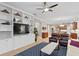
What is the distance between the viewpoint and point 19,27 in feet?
19.7

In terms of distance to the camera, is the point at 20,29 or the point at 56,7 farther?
the point at 20,29

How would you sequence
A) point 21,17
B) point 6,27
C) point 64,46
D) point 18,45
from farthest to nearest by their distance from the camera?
point 21,17, point 64,46, point 18,45, point 6,27

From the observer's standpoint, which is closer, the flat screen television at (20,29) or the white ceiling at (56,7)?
the white ceiling at (56,7)

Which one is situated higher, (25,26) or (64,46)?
(25,26)

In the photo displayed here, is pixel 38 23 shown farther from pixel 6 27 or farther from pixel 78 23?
pixel 6 27

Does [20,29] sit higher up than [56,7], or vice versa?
[56,7]

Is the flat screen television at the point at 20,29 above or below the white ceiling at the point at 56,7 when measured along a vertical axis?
below

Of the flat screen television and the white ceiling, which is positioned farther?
the flat screen television

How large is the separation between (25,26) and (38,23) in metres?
4.89

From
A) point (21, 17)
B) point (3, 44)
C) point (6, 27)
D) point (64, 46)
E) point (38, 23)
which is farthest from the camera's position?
point (38, 23)

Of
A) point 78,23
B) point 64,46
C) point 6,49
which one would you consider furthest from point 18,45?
point 78,23

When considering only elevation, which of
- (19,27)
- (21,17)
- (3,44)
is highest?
(21,17)

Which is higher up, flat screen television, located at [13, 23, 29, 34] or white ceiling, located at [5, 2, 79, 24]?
white ceiling, located at [5, 2, 79, 24]

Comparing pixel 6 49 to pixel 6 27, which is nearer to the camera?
pixel 6 49
